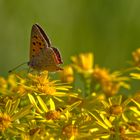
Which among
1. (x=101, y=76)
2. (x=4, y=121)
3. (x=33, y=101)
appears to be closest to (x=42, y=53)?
(x=33, y=101)

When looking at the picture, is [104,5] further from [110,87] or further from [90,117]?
[90,117]

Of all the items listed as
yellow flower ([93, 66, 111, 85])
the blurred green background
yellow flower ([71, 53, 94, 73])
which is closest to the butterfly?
yellow flower ([93, 66, 111, 85])

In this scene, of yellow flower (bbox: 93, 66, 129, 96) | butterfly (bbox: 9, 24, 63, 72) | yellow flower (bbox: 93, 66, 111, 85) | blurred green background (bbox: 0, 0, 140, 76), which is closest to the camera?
butterfly (bbox: 9, 24, 63, 72)

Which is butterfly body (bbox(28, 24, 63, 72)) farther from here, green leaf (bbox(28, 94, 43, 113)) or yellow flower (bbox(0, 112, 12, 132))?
yellow flower (bbox(0, 112, 12, 132))

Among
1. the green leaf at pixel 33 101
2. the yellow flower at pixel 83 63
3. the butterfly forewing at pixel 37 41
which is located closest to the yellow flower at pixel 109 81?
the yellow flower at pixel 83 63

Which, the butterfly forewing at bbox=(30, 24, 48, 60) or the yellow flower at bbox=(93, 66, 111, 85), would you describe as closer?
the butterfly forewing at bbox=(30, 24, 48, 60)

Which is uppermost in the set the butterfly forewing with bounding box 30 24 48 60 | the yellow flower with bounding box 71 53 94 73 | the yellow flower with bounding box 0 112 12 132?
the yellow flower with bounding box 71 53 94 73

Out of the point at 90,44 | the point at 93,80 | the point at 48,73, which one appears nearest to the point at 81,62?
the point at 93,80
